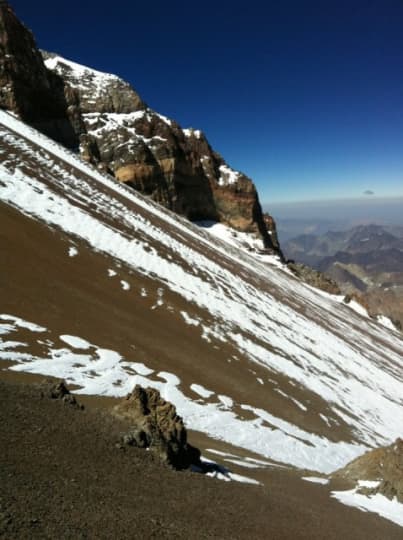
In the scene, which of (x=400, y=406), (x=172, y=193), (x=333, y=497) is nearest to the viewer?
(x=333, y=497)

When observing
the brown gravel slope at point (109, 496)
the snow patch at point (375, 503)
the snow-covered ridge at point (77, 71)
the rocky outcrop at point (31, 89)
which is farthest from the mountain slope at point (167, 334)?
the snow-covered ridge at point (77, 71)

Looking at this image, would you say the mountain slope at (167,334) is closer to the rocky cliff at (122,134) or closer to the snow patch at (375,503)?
the snow patch at (375,503)

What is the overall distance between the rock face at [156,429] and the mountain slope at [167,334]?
320cm

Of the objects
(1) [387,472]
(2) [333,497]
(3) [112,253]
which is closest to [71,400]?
(2) [333,497]

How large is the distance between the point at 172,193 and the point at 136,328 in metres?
70.9

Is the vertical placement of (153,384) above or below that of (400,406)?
above

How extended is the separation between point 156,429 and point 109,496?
2.70 m

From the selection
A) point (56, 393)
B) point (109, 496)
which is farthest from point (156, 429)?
point (109, 496)

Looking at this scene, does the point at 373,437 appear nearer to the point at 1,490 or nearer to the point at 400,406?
the point at 400,406

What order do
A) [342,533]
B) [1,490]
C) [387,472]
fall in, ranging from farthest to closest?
[387,472] → [342,533] → [1,490]

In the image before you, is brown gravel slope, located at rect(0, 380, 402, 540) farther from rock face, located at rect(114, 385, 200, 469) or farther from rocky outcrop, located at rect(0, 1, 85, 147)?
rocky outcrop, located at rect(0, 1, 85, 147)

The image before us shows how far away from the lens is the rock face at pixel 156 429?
770 centimetres

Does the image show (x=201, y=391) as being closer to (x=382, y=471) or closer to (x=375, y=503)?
(x=382, y=471)

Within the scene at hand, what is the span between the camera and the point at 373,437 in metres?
21.8
